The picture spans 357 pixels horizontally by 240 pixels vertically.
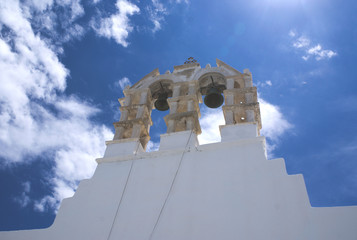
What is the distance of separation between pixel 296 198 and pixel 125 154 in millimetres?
2751

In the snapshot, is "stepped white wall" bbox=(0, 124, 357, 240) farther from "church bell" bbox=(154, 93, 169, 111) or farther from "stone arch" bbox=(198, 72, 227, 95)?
"stone arch" bbox=(198, 72, 227, 95)

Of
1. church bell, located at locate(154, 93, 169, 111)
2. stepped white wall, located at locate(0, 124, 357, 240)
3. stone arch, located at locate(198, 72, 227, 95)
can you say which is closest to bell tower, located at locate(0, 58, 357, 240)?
stepped white wall, located at locate(0, 124, 357, 240)

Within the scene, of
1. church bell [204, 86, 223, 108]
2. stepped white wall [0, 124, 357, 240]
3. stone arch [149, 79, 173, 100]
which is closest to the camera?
stepped white wall [0, 124, 357, 240]

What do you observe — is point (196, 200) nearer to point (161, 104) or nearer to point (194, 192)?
point (194, 192)

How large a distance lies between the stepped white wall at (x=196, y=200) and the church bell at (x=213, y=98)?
1443mm

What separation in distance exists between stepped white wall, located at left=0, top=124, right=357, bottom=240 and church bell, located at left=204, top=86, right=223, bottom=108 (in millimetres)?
1443

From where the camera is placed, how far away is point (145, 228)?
4.20 metres

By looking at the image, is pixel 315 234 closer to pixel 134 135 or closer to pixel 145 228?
pixel 145 228

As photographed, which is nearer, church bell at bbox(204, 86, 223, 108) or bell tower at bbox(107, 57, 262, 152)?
bell tower at bbox(107, 57, 262, 152)

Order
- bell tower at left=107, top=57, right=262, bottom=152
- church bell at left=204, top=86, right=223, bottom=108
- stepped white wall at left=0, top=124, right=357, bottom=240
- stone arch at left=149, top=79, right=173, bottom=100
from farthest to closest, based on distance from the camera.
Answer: stone arch at left=149, top=79, right=173, bottom=100
church bell at left=204, top=86, right=223, bottom=108
bell tower at left=107, top=57, right=262, bottom=152
stepped white wall at left=0, top=124, right=357, bottom=240

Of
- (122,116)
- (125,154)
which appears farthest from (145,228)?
(122,116)

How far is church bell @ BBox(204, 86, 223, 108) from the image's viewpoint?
21.6ft

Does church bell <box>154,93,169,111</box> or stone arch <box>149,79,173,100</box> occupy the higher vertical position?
stone arch <box>149,79,173,100</box>

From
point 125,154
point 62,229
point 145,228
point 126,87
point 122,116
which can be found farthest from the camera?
point 126,87
